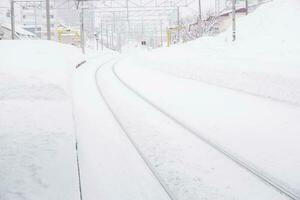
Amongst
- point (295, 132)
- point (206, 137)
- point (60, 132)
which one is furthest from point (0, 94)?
point (295, 132)

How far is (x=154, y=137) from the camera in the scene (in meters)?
9.67

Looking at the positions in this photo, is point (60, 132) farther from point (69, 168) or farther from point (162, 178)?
point (162, 178)

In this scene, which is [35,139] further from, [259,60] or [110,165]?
[259,60]

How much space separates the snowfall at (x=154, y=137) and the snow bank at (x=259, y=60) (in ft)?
0.25

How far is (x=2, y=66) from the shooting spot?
65.2 feet

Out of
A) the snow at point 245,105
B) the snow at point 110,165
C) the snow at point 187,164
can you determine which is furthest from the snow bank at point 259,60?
the snow at point 110,165

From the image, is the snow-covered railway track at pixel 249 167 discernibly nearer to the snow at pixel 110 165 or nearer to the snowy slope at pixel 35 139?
the snow at pixel 110 165

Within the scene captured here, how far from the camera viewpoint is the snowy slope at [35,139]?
6504 millimetres

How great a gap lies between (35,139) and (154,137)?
2347 mm

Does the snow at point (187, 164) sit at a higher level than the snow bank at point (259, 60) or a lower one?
lower

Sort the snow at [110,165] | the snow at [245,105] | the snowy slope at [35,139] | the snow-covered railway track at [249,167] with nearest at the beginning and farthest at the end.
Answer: the snow-covered railway track at [249,167], the snow at [110,165], the snowy slope at [35,139], the snow at [245,105]

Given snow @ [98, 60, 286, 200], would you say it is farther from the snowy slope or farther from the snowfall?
the snowy slope

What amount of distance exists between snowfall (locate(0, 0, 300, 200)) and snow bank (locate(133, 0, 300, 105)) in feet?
0.25

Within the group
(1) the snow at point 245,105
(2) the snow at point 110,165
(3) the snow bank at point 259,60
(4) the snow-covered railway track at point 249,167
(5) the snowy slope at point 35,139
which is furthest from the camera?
(3) the snow bank at point 259,60
